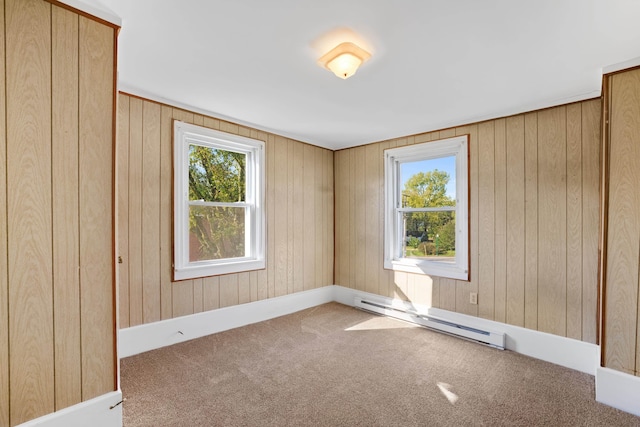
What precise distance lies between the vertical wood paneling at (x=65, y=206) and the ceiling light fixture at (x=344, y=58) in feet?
4.58

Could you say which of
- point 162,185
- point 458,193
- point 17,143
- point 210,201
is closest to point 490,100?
point 458,193

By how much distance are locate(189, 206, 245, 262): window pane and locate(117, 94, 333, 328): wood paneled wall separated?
0.80 ft

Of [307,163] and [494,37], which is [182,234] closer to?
[307,163]

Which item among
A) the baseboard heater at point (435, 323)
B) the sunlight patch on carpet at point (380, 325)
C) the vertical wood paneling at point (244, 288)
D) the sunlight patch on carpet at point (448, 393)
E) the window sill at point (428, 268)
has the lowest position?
the sunlight patch on carpet at point (380, 325)

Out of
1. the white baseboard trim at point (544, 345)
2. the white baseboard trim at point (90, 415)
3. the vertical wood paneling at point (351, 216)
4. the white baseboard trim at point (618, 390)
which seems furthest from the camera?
the vertical wood paneling at point (351, 216)

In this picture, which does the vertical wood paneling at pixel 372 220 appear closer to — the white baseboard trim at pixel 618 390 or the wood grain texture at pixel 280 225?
the wood grain texture at pixel 280 225

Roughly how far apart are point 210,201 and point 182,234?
462mm

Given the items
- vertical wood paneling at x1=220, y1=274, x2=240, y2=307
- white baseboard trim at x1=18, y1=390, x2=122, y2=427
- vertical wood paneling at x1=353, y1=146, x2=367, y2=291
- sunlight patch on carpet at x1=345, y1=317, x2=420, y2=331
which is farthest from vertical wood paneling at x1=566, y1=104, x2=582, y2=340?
white baseboard trim at x1=18, y1=390, x2=122, y2=427

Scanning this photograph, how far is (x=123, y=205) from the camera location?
8.63ft

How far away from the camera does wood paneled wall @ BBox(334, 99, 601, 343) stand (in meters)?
2.60

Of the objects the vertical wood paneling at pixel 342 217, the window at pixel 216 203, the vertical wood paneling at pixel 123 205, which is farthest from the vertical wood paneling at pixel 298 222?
the vertical wood paneling at pixel 123 205

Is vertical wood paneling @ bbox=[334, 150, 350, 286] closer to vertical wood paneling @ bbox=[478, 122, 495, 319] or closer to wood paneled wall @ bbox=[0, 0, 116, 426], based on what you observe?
vertical wood paneling @ bbox=[478, 122, 495, 319]

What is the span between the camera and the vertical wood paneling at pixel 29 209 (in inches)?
56.1

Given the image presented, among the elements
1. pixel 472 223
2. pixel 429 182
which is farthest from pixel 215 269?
pixel 472 223
